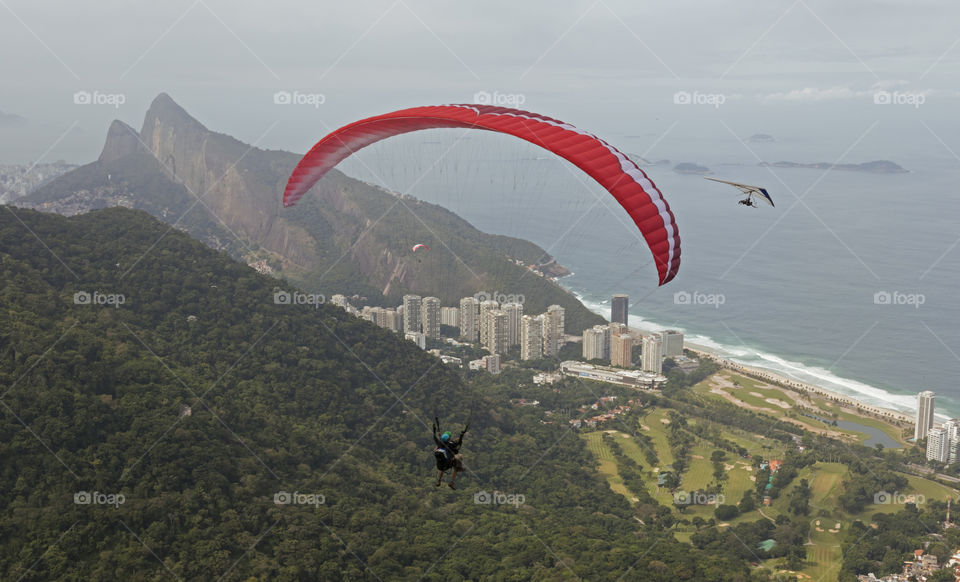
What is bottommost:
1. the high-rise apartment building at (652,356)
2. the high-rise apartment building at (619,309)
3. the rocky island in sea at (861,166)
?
the high-rise apartment building at (652,356)

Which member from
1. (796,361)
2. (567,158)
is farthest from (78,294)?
(796,361)

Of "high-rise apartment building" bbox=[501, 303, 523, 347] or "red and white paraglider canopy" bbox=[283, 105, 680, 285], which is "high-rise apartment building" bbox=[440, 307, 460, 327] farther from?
"red and white paraglider canopy" bbox=[283, 105, 680, 285]

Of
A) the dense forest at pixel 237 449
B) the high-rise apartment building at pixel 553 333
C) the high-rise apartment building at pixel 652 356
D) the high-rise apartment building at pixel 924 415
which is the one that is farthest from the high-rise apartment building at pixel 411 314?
the high-rise apartment building at pixel 924 415

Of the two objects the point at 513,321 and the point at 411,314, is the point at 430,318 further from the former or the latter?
the point at 513,321

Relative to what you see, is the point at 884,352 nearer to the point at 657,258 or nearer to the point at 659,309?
the point at 659,309

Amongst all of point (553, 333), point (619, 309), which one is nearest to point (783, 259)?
point (619, 309)

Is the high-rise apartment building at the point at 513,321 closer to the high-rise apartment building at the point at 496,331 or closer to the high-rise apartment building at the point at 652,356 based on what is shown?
the high-rise apartment building at the point at 496,331
